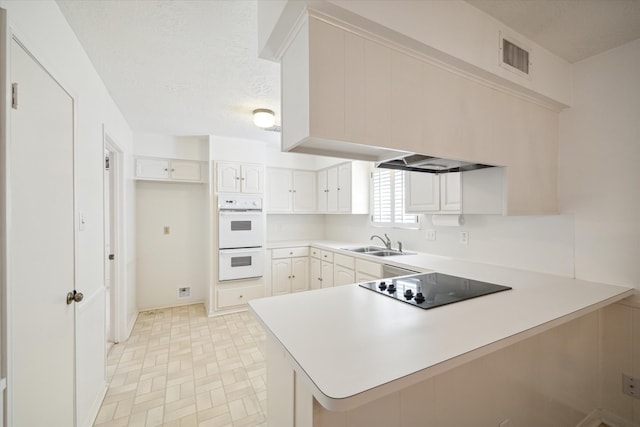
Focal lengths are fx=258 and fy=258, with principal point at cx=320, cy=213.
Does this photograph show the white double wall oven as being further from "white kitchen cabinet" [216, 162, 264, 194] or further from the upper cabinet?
the upper cabinet

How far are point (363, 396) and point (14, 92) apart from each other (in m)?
1.62

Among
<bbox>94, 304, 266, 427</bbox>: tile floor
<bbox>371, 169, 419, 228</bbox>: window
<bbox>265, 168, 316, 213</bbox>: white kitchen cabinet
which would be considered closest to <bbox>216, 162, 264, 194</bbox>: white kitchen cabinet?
<bbox>265, 168, 316, 213</bbox>: white kitchen cabinet

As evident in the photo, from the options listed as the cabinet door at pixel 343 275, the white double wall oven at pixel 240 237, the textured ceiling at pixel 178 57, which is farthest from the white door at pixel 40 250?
the cabinet door at pixel 343 275

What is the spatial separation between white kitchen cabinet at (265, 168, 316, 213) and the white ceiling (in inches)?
72.8

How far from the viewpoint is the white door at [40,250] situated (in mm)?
988

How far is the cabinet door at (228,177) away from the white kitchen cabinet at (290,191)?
25.3 inches

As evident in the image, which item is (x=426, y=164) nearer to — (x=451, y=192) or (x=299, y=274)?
(x=451, y=192)

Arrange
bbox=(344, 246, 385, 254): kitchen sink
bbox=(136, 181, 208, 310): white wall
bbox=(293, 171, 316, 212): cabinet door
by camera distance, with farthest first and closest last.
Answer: bbox=(293, 171, 316, 212): cabinet door → bbox=(136, 181, 208, 310): white wall → bbox=(344, 246, 385, 254): kitchen sink

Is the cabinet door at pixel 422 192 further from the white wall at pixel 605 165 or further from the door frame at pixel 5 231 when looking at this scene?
the door frame at pixel 5 231

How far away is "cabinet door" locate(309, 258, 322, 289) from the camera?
3851 millimetres

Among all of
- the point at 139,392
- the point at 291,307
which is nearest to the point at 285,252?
the point at 139,392

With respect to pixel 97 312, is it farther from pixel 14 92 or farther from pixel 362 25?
pixel 362 25

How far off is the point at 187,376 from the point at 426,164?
8.54ft

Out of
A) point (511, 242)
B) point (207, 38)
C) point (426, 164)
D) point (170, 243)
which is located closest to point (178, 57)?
point (207, 38)
